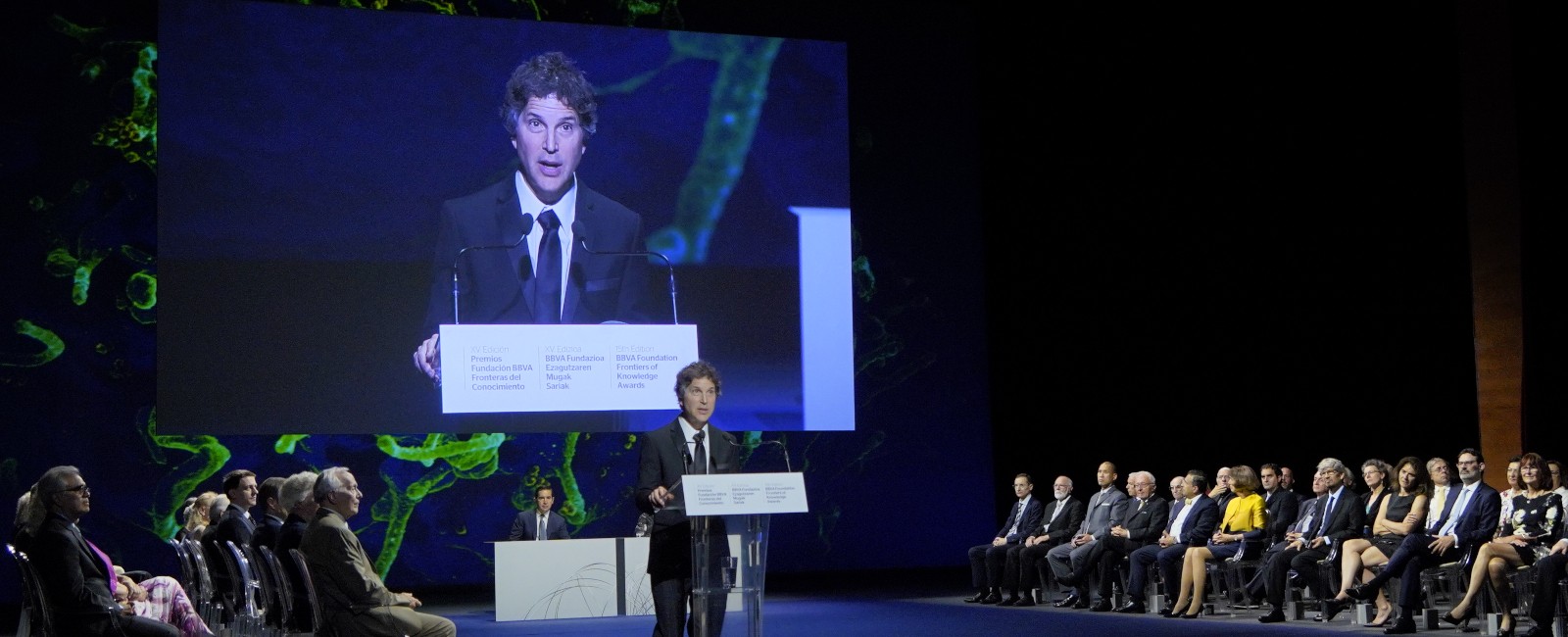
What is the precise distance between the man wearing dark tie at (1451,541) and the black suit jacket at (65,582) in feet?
17.7

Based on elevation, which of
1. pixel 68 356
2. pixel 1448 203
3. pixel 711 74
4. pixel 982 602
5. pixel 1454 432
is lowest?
pixel 982 602

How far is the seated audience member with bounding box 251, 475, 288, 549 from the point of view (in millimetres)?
6074

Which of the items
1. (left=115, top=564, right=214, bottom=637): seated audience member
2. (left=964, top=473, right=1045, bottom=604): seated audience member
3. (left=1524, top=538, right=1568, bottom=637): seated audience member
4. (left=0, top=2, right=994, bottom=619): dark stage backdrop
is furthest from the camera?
(left=0, top=2, right=994, bottom=619): dark stage backdrop

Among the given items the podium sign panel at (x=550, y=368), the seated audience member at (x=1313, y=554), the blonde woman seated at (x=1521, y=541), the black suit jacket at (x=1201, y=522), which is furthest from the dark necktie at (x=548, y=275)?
the blonde woman seated at (x=1521, y=541)

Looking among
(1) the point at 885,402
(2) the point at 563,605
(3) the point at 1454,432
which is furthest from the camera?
(1) the point at 885,402

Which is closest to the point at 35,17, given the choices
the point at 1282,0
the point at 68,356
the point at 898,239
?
the point at 68,356

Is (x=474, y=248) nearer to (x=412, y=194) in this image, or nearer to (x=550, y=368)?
(x=412, y=194)

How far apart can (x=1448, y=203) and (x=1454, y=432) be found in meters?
1.39

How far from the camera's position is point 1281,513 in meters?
8.44

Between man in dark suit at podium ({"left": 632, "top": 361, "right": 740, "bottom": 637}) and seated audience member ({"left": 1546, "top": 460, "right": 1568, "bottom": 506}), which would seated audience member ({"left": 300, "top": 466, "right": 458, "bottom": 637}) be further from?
seated audience member ({"left": 1546, "top": 460, "right": 1568, "bottom": 506})

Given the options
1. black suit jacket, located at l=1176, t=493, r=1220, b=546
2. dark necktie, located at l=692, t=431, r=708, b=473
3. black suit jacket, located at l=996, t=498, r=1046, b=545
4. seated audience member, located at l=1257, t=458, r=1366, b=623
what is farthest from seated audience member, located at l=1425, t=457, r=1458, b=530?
dark necktie, located at l=692, t=431, r=708, b=473

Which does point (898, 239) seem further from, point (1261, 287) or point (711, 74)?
point (1261, 287)

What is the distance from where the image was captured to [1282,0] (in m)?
10.0

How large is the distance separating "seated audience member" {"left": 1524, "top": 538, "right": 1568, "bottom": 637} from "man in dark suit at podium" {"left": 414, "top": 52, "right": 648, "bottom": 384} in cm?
564
